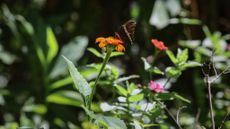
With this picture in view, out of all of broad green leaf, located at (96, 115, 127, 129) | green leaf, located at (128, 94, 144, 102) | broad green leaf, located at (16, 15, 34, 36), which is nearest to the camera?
broad green leaf, located at (96, 115, 127, 129)

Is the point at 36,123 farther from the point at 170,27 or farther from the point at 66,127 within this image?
the point at 170,27

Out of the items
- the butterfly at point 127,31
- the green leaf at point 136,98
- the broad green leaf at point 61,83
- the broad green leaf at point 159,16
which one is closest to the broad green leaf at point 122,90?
the green leaf at point 136,98

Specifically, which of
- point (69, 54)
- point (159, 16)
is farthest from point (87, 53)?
point (159, 16)

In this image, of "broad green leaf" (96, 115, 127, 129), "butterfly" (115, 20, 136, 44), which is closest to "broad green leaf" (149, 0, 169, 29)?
"butterfly" (115, 20, 136, 44)

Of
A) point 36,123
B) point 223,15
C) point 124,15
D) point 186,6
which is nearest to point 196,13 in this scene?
point 186,6

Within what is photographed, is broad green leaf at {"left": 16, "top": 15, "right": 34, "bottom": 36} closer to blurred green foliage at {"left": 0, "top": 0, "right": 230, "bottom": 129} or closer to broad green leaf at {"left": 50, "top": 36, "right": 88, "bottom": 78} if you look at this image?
blurred green foliage at {"left": 0, "top": 0, "right": 230, "bottom": 129}

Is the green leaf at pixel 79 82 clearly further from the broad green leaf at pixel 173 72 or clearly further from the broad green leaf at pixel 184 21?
the broad green leaf at pixel 184 21

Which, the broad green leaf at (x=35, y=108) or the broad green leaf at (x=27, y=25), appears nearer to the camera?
the broad green leaf at (x=35, y=108)
